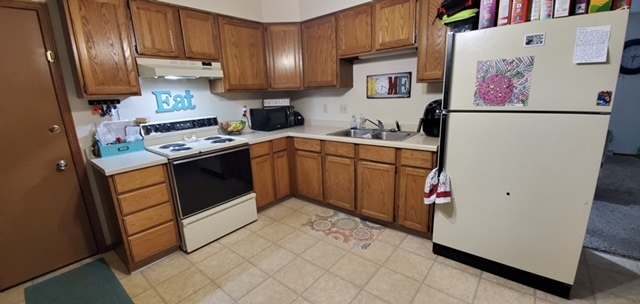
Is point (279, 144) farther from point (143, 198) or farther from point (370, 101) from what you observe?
point (143, 198)

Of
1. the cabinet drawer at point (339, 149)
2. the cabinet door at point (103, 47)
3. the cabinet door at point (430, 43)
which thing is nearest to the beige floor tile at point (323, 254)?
the cabinet drawer at point (339, 149)

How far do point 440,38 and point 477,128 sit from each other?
909 millimetres

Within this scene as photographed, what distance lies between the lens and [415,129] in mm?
2807

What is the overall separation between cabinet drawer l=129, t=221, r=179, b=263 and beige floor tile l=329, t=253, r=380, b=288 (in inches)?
54.7

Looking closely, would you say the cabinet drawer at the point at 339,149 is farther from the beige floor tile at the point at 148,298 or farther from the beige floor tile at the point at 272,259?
the beige floor tile at the point at 148,298

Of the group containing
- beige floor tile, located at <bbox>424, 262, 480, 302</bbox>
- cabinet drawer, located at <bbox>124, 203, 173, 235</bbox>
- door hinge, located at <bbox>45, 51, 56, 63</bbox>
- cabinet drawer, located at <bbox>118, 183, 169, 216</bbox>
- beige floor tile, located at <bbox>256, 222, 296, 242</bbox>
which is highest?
door hinge, located at <bbox>45, 51, 56, 63</bbox>

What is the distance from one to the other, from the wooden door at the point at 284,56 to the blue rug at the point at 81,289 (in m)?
2.42

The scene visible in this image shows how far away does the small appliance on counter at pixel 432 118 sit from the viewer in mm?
2338

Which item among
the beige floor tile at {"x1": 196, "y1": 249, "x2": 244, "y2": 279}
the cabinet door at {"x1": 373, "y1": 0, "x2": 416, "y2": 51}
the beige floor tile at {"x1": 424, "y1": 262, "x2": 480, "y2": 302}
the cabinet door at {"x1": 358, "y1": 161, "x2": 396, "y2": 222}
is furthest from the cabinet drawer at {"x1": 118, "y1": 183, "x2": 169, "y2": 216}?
the cabinet door at {"x1": 373, "y1": 0, "x2": 416, "y2": 51}

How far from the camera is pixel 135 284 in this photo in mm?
1962

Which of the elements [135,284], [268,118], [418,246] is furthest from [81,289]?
[418,246]

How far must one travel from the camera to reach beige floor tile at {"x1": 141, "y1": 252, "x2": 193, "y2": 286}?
6.64 ft

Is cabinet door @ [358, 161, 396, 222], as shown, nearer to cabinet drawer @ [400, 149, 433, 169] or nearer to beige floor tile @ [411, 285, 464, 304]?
cabinet drawer @ [400, 149, 433, 169]

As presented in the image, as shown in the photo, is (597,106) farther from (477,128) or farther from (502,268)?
(502,268)
